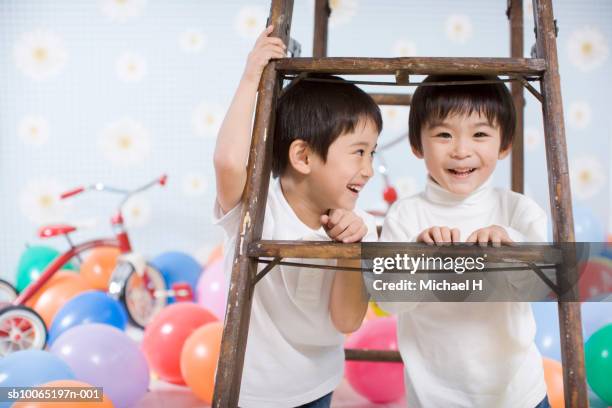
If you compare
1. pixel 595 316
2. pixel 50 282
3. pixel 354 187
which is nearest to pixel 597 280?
pixel 595 316

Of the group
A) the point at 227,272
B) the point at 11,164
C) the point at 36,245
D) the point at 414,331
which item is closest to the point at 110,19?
the point at 11,164

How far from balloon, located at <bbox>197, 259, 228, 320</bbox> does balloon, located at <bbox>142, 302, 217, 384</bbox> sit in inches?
16.6

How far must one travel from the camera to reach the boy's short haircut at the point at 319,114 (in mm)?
1115

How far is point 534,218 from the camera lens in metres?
1.09

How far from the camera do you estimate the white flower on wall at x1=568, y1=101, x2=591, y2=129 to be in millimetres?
3172

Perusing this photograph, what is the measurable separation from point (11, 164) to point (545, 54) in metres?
2.88

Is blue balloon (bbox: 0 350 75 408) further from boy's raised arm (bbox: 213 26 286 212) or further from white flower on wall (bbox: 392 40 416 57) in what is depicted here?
white flower on wall (bbox: 392 40 416 57)

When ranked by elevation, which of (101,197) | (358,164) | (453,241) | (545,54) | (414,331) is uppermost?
→ (101,197)

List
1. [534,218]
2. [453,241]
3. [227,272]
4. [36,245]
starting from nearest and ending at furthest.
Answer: [453,241]
[534,218]
[227,272]
[36,245]

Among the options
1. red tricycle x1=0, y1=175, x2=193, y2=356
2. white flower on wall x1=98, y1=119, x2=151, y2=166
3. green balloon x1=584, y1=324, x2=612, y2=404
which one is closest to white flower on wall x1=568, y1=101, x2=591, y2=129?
green balloon x1=584, y1=324, x2=612, y2=404

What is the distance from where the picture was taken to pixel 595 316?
75.8 inches

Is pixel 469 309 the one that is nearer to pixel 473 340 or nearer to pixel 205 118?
pixel 473 340

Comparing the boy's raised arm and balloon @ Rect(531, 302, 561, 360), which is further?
balloon @ Rect(531, 302, 561, 360)

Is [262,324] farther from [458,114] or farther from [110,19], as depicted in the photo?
[110,19]
